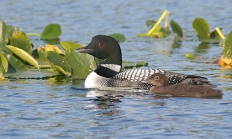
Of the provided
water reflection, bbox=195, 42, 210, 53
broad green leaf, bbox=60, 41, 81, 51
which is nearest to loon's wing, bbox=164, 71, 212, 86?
broad green leaf, bbox=60, 41, 81, 51

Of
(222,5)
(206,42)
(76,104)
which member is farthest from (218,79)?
(222,5)

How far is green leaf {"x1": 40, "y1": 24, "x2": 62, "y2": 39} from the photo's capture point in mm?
14953

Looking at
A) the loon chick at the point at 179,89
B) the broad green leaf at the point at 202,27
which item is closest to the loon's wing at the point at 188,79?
the loon chick at the point at 179,89

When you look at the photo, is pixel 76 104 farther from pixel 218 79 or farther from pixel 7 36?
pixel 7 36

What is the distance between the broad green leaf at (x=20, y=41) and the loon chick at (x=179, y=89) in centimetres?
293

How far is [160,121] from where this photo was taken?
7793mm

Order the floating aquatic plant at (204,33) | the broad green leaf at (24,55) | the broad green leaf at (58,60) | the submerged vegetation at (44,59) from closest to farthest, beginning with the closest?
1. the submerged vegetation at (44,59)
2. the broad green leaf at (58,60)
3. the broad green leaf at (24,55)
4. the floating aquatic plant at (204,33)

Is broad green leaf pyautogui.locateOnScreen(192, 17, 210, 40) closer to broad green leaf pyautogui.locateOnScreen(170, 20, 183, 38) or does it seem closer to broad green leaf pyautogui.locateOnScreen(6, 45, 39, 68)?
broad green leaf pyautogui.locateOnScreen(170, 20, 183, 38)

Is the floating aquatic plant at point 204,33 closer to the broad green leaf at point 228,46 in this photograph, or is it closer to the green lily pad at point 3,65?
the broad green leaf at point 228,46

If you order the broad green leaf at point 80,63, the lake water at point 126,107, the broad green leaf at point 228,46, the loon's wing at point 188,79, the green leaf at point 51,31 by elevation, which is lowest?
the lake water at point 126,107

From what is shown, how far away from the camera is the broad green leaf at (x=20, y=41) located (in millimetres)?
11703

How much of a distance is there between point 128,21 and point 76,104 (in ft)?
34.6

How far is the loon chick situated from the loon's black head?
993 mm

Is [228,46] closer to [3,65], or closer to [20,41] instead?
[20,41]
